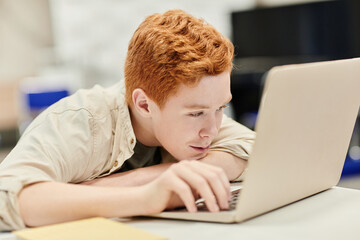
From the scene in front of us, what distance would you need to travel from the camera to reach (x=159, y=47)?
1179 millimetres

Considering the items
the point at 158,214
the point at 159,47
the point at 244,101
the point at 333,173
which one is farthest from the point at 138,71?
the point at 244,101

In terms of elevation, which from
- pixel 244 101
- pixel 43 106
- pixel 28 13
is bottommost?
pixel 244 101

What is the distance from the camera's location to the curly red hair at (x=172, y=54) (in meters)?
1.15

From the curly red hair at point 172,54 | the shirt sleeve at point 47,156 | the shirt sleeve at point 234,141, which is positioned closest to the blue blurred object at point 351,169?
the shirt sleeve at point 234,141

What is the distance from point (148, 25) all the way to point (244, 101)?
13.5ft

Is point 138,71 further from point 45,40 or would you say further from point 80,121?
point 45,40

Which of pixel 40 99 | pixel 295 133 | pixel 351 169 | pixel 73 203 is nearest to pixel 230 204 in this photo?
pixel 295 133

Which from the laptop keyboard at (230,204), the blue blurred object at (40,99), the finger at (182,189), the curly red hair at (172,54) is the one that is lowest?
the blue blurred object at (40,99)

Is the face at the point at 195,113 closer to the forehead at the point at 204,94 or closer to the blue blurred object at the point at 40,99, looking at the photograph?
the forehead at the point at 204,94

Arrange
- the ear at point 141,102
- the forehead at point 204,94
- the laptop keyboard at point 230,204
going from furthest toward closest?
the ear at point 141,102, the forehead at point 204,94, the laptop keyboard at point 230,204

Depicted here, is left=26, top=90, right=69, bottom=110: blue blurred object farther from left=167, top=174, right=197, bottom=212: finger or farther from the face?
left=167, top=174, right=197, bottom=212: finger

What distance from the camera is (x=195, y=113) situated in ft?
3.75

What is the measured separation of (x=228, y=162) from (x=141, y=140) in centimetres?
25

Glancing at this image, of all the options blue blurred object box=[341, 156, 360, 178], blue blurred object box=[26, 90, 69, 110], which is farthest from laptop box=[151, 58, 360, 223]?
blue blurred object box=[26, 90, 69, 110]
